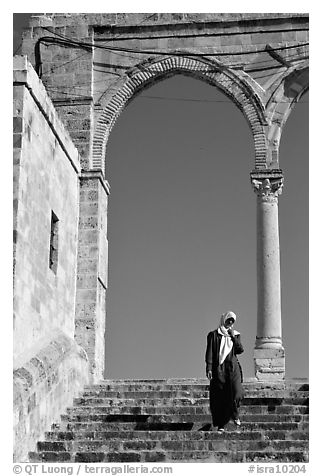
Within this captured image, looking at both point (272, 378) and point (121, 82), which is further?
point (121, 82)

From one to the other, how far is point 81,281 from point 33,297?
153 inches

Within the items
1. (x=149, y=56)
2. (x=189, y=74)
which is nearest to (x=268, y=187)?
(x=189, y=74)

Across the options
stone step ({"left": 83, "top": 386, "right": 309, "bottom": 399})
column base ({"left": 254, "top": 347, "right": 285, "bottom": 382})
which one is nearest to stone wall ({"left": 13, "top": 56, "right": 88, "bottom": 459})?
stone step ({"left": 83, "top": 386, "right": 309, "bottom": 399})

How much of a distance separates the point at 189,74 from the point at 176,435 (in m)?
8.98

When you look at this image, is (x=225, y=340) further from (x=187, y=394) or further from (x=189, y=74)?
(x=189, y=74)

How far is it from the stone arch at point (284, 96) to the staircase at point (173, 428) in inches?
218

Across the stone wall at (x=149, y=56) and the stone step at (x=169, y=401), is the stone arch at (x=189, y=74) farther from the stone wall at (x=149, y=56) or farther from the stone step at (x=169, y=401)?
the stone step at (x=169, y=401)

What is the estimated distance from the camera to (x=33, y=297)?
535 inches

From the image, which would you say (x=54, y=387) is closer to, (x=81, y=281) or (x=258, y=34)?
(x=81, y=281)

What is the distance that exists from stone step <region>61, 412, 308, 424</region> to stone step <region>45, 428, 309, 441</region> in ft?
1.37

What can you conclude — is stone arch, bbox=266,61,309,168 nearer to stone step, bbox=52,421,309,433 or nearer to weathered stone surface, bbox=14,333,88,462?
weathered stone surface, bbox=14,333,88,462

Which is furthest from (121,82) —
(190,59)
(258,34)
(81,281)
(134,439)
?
(134,439)

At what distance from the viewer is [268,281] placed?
17469 mm

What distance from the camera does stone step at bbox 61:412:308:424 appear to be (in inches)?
493
